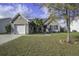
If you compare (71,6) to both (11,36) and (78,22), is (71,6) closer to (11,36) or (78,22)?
(78,22)

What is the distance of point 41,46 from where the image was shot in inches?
284

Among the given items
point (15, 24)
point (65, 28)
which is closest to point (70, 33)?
point (65, 28)

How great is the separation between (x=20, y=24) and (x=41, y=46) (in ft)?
1.45

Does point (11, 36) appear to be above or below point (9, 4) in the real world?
below

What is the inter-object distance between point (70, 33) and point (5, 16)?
0.97 m

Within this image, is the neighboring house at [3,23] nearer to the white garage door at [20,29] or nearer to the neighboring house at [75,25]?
the white garage door at [20,29]

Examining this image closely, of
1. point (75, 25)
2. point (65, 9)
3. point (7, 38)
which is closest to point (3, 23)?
point (7, 38)

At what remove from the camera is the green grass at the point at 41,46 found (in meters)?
7.20

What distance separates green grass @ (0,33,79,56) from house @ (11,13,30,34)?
11cm

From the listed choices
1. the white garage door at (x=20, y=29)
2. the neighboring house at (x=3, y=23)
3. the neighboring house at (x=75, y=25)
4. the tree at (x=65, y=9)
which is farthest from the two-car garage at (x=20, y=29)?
the neighboring house at (x=75, y=25)

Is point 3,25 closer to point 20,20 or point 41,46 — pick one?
point 20,20

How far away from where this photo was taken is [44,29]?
23.7 ft

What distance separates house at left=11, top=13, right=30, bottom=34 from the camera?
7.18m

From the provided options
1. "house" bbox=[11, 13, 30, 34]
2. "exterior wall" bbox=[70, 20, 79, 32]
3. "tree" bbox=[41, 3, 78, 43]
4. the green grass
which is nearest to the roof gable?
"house" bbox=[11, 13, 30, 34]
